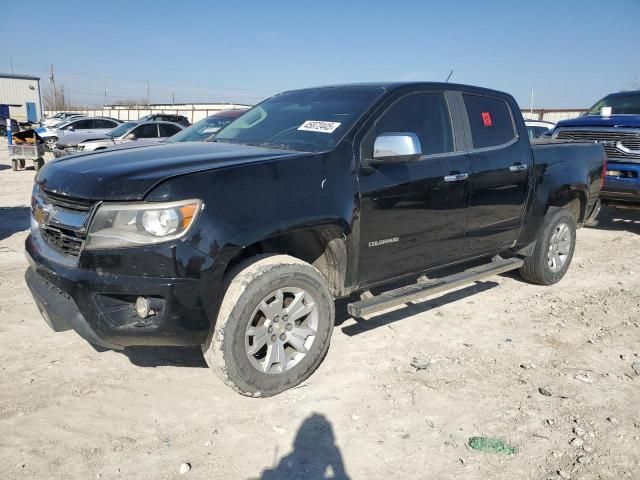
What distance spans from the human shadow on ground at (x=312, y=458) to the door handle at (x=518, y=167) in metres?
2.93

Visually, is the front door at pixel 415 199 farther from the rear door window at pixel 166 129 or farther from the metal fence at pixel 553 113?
the metal fence at pixel 553 113

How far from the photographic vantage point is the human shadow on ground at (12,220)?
716cm

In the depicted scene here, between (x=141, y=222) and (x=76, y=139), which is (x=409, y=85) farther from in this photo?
(x=76, y=139)

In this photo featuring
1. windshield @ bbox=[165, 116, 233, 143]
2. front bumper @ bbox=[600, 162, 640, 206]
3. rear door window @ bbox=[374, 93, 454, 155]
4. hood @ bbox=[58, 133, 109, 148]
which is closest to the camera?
rear door window @ bbox=[374, 93, 454, 155]

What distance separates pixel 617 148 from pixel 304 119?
19.9 feet

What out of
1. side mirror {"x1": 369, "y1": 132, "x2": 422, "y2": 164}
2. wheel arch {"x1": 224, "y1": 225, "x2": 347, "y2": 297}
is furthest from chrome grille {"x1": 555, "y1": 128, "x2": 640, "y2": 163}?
wheel arch {"x1": 224, "y1": 225, "x2": 347, "y2": 297}

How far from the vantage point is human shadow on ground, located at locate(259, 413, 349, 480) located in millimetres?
2479

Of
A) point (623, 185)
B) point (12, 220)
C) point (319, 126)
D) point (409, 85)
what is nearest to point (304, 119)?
point (319, 126)

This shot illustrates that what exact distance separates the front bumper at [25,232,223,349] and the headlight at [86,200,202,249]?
6 centimetres

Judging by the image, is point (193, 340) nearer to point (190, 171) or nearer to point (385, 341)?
point (190, 171)

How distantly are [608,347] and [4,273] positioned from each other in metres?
5.71

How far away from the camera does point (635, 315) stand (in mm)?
4754

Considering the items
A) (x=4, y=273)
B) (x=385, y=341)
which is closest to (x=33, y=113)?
(x=4, y=273)

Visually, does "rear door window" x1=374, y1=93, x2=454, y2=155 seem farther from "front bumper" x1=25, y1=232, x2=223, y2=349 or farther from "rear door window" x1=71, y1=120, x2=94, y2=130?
"rear door window" x1=71, y1=120, x2=94, y2=130
